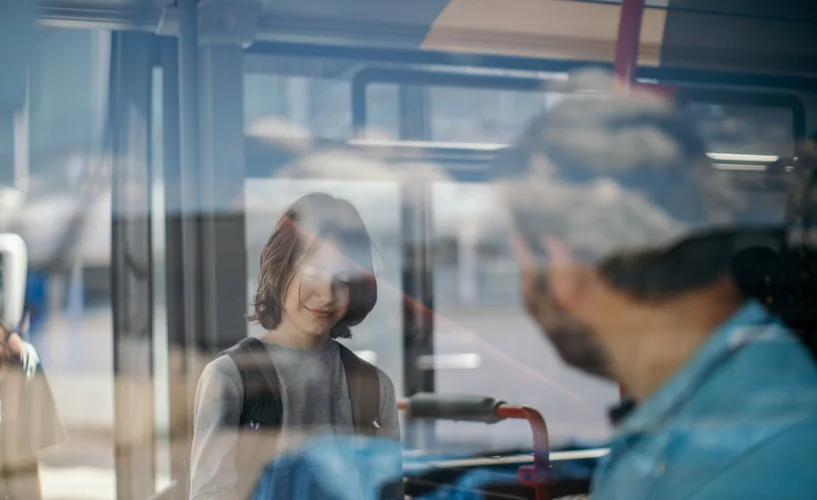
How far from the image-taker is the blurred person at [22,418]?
5.37 feet

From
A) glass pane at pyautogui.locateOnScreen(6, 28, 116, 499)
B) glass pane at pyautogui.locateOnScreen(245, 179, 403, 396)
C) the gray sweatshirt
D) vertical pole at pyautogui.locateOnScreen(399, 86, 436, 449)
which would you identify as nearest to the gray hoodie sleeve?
the gray sweatshirt

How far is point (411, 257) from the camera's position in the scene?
1720 mm

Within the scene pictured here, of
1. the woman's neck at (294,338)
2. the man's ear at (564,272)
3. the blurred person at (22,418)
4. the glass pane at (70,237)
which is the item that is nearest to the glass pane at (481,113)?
the man's ear at (564,272)

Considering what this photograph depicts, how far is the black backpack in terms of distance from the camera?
5.02 feet

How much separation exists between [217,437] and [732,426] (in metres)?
0.95

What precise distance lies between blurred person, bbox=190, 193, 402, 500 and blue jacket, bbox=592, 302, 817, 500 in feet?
1.60

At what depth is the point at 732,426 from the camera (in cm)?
147

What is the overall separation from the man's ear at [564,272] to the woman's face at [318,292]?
1.33ft

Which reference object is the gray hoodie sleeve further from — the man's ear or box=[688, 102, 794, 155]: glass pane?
box=[688, 102, 794, 155]: glass pane

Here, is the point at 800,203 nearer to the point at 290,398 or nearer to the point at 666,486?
the point at 666,486

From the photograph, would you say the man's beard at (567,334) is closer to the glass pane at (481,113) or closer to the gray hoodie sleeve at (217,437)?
the glass pane at (481,113)

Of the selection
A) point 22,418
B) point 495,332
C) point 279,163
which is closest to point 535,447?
point 495,332

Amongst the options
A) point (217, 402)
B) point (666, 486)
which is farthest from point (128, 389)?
point (666, 486)

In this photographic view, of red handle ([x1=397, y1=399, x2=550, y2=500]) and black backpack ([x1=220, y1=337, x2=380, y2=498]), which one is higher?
black backpack ([x1=220, y1=337, x2=380, y2=498])
